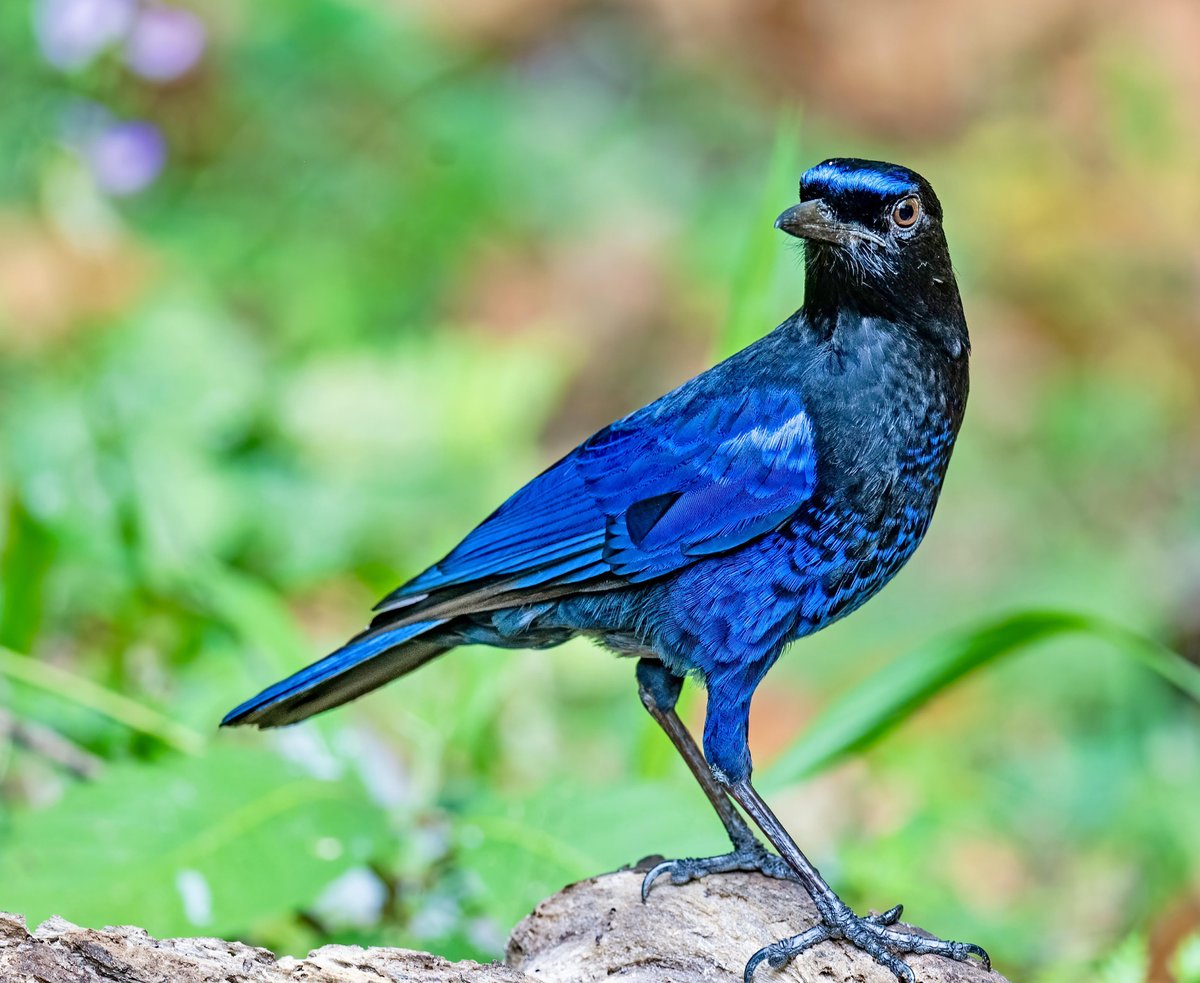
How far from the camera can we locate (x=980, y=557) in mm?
6492

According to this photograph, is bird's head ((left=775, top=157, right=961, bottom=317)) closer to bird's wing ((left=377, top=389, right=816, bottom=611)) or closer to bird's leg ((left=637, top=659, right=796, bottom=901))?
bird's wing ((left=377, top=389, right=816, bottom=611))

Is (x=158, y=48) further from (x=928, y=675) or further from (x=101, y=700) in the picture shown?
(x=928, y=675)

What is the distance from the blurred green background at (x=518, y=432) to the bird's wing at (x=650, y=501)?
0.56m

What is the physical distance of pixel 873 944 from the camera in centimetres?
274

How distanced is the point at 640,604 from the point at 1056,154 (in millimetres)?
6168

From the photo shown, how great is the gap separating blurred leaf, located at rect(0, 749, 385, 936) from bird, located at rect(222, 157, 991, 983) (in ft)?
0.70

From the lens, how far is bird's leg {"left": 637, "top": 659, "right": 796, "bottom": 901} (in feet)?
9.96

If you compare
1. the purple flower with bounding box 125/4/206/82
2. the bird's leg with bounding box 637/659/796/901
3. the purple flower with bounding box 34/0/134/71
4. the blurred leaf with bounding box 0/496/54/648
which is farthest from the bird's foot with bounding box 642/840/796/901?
the purple flower with bounding box 34/0/134/71

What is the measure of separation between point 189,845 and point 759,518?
1.25m

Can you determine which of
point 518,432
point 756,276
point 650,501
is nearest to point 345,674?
point 650,501

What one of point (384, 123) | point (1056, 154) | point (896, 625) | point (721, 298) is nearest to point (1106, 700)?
point (896, 625)

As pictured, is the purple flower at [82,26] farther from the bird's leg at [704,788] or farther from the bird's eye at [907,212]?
the bird's eye at [907,212]

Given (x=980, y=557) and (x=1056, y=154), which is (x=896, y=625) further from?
(x=1056, y=154)

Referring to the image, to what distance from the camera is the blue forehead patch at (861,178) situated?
Result: 112 inches
